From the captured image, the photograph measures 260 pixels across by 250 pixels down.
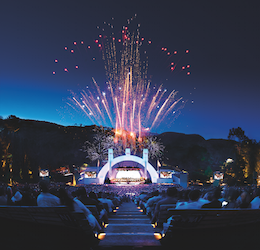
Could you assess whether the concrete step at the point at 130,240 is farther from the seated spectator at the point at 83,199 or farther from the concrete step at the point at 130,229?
the seated spectator at the point at 83,199

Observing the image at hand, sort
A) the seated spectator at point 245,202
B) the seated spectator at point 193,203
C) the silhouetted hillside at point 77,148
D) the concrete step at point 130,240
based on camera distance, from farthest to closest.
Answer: the silhouetted hillside at point 77,148
the seated spectator at point 245,202
the seated spectator at point 193,203
the concrete step at point 130,240

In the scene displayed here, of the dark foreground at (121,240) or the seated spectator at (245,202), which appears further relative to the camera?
the seated spectator at (245,202)

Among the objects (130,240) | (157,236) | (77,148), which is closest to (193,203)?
(157,236)

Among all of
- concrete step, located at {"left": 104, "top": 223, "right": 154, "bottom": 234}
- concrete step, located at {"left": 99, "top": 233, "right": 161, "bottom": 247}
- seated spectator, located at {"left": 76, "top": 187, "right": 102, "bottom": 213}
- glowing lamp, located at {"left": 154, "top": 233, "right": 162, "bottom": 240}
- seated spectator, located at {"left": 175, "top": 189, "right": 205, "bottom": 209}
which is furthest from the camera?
seated spectator, located at {"left": 76, "top": 187, "right": 102, "bottom": 213}

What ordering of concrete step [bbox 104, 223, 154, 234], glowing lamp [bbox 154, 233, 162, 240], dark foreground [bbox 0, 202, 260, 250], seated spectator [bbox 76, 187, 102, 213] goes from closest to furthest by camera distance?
dark foreground [bbox 0, 202, 260, 250], glowing lamp [bbox 154, 233, 162, 240], concrete step [bbox 104, 223, 154, 234], seated spectator [bbox 76, 187, 102, 213]

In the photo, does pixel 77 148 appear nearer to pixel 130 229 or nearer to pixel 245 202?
pixel 130 229

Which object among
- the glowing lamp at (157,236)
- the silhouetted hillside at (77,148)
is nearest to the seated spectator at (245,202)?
the glowing lamp at (157,236)

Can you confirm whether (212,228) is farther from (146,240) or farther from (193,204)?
(146,240)

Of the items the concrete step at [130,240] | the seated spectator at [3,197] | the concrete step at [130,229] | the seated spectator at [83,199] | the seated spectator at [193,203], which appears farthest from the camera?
the seated spectator at [83,199]

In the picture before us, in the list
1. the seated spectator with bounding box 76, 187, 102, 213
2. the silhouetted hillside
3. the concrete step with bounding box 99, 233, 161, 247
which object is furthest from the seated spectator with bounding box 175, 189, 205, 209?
the silhouetted hillside

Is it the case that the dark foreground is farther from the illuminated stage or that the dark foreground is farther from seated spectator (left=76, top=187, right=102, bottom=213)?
the illuminated stage

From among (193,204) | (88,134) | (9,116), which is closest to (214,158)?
(88,134)

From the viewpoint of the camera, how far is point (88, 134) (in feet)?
300

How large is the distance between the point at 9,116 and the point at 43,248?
4549 cm
